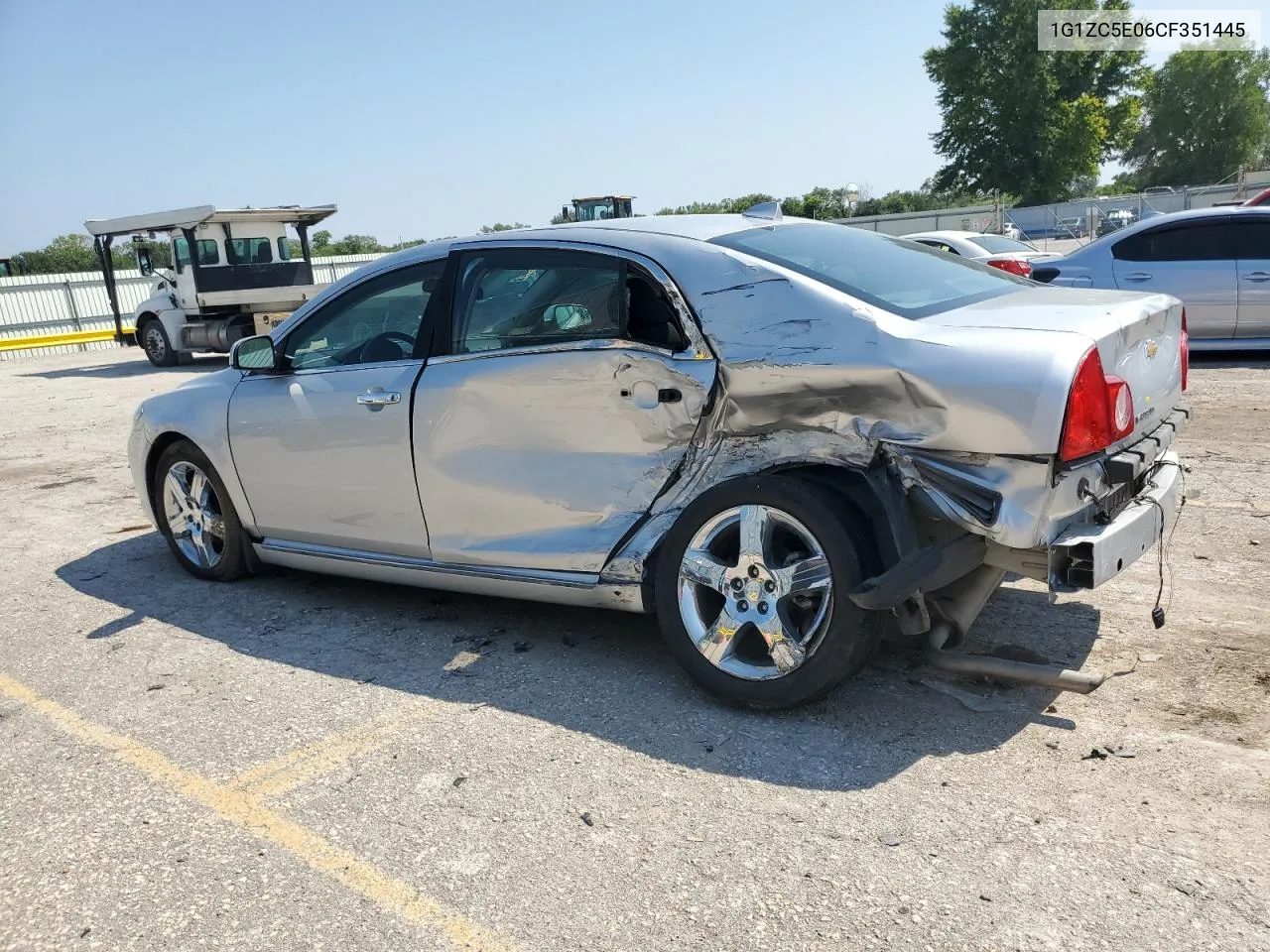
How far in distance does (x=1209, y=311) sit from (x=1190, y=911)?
9.39 metres

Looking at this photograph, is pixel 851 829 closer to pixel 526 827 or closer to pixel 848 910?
pixel 848 910

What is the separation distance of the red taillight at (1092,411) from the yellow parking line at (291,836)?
83.9 inches

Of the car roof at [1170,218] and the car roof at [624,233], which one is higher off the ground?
the car roof at [624,233]

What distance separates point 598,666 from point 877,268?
1877 millimetres

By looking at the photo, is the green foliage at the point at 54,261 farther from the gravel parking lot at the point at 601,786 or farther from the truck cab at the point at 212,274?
the gravel parking lot at the point at 601,786

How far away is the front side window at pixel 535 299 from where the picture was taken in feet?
12.8

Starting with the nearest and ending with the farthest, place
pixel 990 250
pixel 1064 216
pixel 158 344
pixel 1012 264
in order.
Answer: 1. pixel 1012 264
2. pixel 990 250
3. pixel 158 344
4. pixel 1064 216

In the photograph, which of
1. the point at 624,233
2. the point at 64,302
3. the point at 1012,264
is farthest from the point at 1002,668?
the point at 64,302

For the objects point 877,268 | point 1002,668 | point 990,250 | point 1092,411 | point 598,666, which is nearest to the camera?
point 1092,411

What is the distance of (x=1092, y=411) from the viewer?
3.15 metres

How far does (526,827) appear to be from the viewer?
2.97m

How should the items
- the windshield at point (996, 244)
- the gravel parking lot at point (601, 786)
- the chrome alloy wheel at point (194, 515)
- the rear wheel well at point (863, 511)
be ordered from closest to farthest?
the gravel parking lot at point (601, 786) → the rear wheel well at point (863, 511) → the chrome alloy wheel at point (194, 515) → the windshield at point (996, 244)

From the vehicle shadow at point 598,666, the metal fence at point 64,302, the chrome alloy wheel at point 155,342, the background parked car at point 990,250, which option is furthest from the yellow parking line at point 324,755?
the metal fence at point 64,302

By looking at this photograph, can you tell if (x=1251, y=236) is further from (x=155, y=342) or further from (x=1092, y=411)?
(x=155, y=342)
